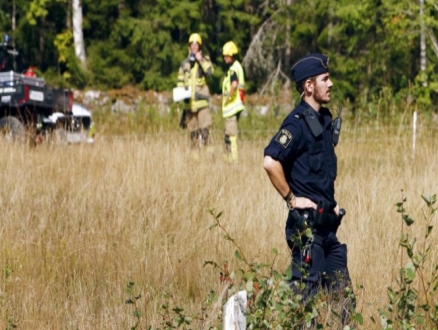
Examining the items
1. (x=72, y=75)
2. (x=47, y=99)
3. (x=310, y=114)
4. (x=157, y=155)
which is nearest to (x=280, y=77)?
(x=72, y=75)

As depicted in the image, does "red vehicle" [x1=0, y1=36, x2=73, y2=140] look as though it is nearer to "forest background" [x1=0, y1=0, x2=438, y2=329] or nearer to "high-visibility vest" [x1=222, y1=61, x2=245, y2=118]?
"forest background" [x1=0, y1=0, x2=438, y2=329]

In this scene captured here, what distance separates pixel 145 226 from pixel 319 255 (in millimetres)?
2835

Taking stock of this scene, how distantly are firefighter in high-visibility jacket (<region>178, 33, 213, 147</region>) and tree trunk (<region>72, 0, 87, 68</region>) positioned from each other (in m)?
21.2

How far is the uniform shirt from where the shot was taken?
223 inches

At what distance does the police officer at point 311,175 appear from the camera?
18.6ft

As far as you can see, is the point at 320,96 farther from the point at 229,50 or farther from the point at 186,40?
the point at 186,40

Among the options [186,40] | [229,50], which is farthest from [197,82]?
[186,40]

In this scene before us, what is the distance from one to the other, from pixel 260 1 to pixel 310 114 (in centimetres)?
3193

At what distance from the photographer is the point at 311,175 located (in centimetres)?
574

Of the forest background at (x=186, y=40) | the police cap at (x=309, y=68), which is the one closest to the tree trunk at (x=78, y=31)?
the forest background at (x=186, y=40)

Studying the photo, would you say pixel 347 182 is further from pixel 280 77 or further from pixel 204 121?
pixel 280 77

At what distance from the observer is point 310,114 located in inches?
225

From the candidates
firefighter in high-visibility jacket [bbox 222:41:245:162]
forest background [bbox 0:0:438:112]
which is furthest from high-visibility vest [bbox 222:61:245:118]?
forest background [bbox 0:0:438:112]

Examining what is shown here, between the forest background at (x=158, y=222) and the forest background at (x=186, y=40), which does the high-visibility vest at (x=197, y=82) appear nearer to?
the forest background at (x=158, y=222)
